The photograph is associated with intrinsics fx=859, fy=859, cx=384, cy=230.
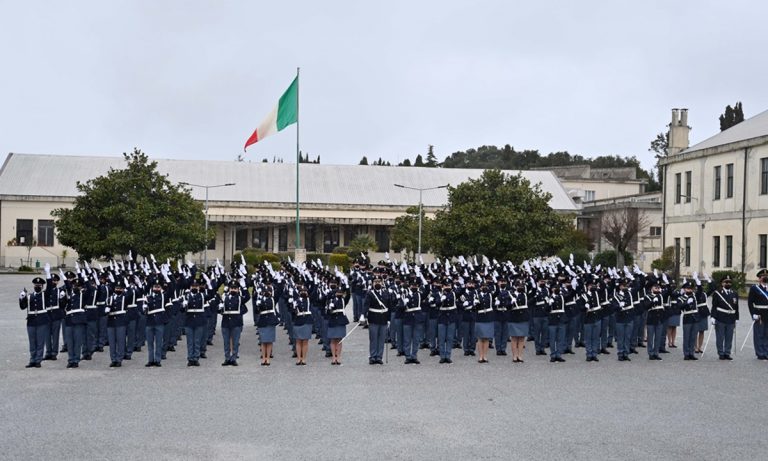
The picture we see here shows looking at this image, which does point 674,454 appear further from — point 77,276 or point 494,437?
point 77,276

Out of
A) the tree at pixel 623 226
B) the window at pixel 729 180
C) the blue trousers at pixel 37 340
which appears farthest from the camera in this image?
the tree at pixel 623 226

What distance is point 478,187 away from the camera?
42375 mm

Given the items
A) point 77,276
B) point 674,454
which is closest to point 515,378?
point 674,454

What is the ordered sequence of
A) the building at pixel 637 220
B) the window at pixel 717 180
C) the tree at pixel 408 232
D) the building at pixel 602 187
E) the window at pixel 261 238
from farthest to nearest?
the building at pixel 602 187, the window at pixel 261 238, the building at pixel 637 220, the tree at pixel 408 232, the window at pixel 717 180

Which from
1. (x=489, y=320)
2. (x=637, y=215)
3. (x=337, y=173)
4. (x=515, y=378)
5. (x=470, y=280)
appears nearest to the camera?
(x=515, y=378)

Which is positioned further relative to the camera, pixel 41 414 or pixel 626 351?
pixel 626 351

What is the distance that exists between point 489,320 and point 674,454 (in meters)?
7.70

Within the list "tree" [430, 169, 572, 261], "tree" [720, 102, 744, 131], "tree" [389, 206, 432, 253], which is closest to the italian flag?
"tree" [430, 169, 572, 261]

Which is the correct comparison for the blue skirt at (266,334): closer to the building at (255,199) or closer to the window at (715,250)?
the window at (715,250)

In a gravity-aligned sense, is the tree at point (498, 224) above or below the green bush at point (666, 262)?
above

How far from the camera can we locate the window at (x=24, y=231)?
6438 centimetres

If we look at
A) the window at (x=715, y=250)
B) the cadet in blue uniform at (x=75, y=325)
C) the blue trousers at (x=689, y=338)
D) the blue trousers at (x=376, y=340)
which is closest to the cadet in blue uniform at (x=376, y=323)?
the blue trousers at (x=376, y=340)

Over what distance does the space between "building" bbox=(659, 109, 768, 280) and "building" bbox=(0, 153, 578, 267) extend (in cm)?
1508

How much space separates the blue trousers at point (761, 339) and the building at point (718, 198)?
27.6 metres
